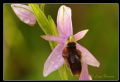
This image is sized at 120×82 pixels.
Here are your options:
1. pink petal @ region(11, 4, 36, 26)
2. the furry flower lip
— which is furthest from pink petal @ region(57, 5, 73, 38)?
pink petal @ region(11, 4, 36, 26)

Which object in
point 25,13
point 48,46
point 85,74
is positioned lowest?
point 85,74

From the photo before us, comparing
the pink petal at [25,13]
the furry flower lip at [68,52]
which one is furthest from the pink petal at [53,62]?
the pink petal at [25,13]

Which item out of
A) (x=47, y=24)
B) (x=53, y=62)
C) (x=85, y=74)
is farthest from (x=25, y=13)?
(x=85, y=74)

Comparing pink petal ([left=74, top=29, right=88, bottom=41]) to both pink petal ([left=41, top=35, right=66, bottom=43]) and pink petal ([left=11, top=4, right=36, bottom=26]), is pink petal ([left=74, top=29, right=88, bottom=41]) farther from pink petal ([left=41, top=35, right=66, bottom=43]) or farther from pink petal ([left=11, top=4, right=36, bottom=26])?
pink petal ([left=11, top=4, right=36, bottom=26])

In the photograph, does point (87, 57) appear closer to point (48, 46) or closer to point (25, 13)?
point (48, 46)

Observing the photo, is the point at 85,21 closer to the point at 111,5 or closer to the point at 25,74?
the point at 111,5

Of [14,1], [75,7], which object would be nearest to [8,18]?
[14,1]
